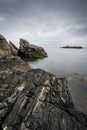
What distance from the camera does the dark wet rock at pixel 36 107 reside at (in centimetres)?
817

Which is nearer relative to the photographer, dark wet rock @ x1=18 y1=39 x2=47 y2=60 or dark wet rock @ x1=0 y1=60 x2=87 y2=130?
dark wet rock @ x1=0 y1=60 x2=87 y2=130

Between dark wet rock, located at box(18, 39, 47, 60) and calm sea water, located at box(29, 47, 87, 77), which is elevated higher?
dark wet rock, located at box(18, 39, 47, 60)

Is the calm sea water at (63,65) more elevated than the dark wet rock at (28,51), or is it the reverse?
the dark wet rock at (28,51)

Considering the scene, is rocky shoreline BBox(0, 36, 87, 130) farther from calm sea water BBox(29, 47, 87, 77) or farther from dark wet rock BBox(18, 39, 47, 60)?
dark wet rock BBox(18, 39, 47, 60)

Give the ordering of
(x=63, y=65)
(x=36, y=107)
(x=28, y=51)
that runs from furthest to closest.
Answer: (x=28, y=51) < (x=63, y=65) < (x=36, y=107)

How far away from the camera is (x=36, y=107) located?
9375mm

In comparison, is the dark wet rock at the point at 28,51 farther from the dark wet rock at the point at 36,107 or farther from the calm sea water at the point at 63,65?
the dark wet rock at the point at 36,107

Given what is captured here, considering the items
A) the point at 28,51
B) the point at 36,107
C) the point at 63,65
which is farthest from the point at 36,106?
the point at 28,51

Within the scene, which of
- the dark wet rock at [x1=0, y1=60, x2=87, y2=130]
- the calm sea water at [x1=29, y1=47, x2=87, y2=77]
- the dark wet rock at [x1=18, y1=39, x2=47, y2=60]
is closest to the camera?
the dark wet rock at [x1=0, y1=60, x2=87, y2=130]

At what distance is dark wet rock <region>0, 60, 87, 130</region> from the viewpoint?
8.17 m

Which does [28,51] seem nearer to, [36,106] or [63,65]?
[63,65]

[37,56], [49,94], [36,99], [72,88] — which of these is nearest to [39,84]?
[49,94]

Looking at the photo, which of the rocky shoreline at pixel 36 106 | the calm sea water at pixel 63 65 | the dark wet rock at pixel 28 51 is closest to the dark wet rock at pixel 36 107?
the rocky shoreline at pixel 36 106

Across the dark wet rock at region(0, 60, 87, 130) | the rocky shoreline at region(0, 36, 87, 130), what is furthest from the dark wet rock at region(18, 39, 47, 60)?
the dark wet rock at region(0, 60, 87, 130)
